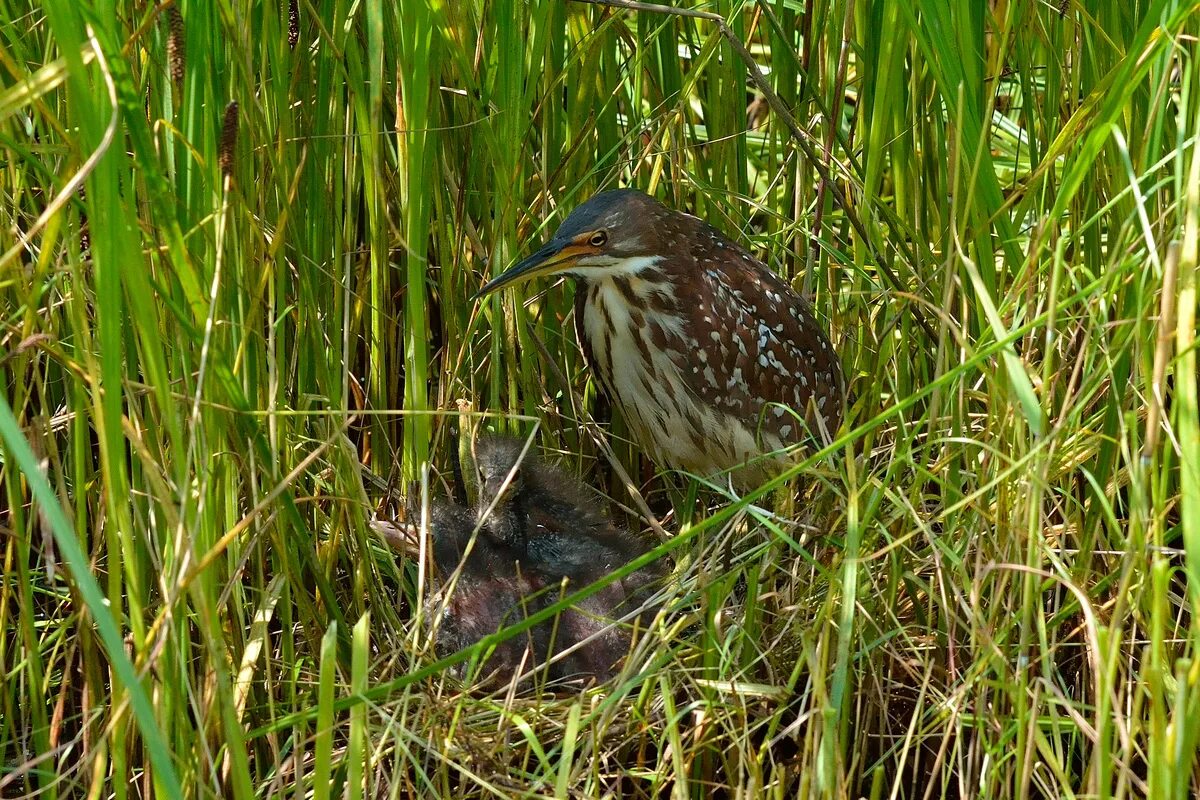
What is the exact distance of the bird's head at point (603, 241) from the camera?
2355 mm

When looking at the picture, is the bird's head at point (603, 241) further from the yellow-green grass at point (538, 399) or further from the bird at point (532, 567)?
the bird at point (532, 567)

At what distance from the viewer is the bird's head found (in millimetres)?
2355

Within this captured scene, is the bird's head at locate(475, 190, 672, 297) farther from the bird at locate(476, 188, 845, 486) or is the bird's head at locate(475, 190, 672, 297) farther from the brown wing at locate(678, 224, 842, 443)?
the brown wing at locate(678, 224, 842, 443)

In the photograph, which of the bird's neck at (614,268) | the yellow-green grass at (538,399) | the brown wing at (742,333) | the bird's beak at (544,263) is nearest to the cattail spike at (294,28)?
the yellow-green grass at (538,399)

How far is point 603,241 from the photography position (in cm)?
246

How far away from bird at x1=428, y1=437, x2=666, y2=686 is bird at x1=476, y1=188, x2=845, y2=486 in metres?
0.32

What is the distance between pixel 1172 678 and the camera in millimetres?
1770

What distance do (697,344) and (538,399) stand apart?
12.7 inches

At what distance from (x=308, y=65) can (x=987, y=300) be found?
1115 mm

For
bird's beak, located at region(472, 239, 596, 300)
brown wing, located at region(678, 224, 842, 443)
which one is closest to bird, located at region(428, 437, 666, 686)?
bird's beak, located at region(472, 239, 596, 300)

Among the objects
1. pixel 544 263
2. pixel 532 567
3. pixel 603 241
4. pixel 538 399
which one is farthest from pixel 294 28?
pixel 532 567

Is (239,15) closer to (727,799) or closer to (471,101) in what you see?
(471,101)

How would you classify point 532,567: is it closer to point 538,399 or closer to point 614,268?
point 538,399

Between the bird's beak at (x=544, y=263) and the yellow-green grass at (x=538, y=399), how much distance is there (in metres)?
0.06
